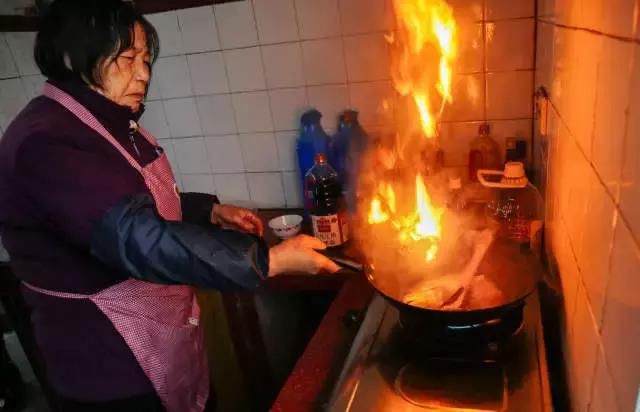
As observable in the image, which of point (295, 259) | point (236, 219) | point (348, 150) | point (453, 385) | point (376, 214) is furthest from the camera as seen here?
point (348, 150)

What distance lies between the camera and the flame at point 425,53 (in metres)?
1.39

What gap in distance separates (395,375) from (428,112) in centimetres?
90

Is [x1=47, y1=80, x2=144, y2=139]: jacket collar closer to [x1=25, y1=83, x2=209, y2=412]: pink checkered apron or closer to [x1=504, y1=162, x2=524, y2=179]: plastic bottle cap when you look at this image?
[x1=25, y1=83, x2=209, y2=412]: pink checkered apron

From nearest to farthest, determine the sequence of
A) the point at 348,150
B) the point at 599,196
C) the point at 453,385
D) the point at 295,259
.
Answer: the point at 599,196 → the point at 453,385 → the point at 295,259 → the point at 348,150

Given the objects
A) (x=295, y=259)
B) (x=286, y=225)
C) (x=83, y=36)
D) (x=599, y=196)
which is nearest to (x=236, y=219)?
(x=286, y=225)

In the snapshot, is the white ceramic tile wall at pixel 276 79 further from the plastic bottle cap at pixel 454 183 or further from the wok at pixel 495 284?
the wok at pixel 495 284

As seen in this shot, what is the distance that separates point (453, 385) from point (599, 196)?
397mm

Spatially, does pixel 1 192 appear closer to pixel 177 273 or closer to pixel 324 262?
pixel 177 273

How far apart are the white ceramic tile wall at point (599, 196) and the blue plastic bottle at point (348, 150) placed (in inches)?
27.9

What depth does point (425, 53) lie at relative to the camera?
56.4 inches

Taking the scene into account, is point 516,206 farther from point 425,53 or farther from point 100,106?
point 100,106

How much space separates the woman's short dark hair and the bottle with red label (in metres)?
0.70

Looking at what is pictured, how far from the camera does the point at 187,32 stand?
1.63 metres

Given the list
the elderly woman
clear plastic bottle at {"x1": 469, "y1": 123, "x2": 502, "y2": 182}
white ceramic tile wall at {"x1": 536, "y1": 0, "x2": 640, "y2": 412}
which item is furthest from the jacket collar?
clear plastic bottle at {"x1": 469, "y1": 123, "x2": 502, "y2": 182}
